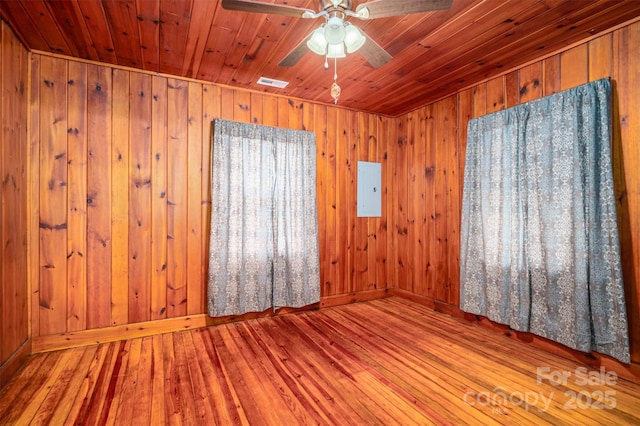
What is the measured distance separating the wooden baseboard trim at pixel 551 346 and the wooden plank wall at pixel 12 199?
A: 395 centimetres

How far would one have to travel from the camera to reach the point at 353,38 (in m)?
2.00

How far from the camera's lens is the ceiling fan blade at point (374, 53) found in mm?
1922

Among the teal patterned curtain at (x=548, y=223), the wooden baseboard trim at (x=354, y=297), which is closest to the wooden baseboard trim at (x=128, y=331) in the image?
the wooden baseboard trim at (x=354, y=297)

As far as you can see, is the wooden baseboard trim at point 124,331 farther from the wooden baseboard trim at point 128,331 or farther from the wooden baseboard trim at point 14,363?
the wooden baseboard trim at point 14,363

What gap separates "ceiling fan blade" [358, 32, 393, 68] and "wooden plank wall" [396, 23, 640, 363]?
164 cm

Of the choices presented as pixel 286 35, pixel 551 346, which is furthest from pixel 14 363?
pixel 551 346

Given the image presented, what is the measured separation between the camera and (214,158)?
3.14 metres

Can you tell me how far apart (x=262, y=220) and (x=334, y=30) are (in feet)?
7.03

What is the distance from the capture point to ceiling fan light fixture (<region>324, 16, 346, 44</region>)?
1.63 meters

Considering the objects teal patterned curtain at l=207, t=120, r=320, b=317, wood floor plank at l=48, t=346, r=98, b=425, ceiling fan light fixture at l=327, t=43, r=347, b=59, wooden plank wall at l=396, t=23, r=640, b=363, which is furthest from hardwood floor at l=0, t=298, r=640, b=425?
ceiling fan light fixture at l=327, t=43, r=347, b=59

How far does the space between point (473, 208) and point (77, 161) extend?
12.6 ft

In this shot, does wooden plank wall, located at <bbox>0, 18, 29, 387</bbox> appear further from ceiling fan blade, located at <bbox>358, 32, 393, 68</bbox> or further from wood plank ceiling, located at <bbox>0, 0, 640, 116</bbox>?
ceiling fan blade, located at <bbox>358, 32, 393, 68</bbox>

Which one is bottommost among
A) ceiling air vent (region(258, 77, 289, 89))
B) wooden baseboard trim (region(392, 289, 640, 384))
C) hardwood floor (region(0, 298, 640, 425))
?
hardwood floor (region(0, 298, 640, 425))

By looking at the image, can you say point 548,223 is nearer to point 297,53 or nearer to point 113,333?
point 297,53
